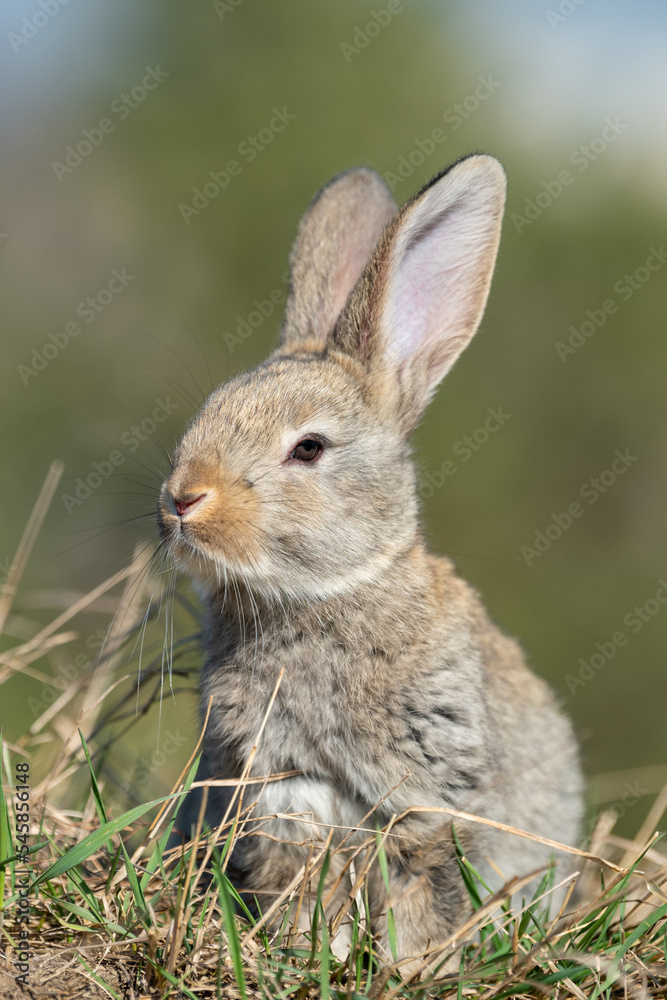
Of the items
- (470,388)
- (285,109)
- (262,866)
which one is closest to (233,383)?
(262,866)

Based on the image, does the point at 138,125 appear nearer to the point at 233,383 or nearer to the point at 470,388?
the point at 470,388

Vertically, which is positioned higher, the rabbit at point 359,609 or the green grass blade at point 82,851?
the rabbit at point 359,609

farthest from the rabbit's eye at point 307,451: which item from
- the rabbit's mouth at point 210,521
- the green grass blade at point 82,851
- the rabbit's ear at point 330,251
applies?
the green grass blade at point 82,851

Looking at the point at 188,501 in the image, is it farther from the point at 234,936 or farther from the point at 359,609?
the point at 234,936

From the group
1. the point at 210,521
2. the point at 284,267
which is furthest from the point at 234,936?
the point at 284,267

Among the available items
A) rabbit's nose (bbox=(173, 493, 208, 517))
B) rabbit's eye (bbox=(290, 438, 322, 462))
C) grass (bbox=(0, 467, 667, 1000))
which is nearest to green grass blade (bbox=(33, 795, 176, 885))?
grass (bbox=(0, 467, 667, 1000))

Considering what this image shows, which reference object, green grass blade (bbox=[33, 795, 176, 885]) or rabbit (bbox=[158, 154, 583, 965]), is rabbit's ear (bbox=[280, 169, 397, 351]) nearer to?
rabbit (bbox=[158, 154, 583, 965])

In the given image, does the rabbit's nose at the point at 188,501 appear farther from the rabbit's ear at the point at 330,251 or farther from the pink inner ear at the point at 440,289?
the rabbit's ear at the point at 330,251
